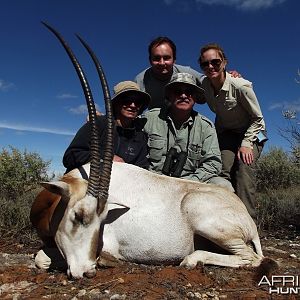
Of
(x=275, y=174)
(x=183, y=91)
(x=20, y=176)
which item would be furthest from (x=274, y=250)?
(x=275, y=174)

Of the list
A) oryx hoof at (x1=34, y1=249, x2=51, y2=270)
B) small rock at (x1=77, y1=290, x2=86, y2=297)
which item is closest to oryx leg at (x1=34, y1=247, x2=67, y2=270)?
oryx hoof at (x1=34, y1=249, x2=51, y2=270)

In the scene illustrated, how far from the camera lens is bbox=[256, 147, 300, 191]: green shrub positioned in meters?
14.4

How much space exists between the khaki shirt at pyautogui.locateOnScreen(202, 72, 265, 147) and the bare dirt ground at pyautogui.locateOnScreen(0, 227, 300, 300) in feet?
7.08

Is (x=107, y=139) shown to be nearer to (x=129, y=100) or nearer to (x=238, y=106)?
(x=129, y=100)

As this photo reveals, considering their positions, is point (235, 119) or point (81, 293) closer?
point (81, 293)

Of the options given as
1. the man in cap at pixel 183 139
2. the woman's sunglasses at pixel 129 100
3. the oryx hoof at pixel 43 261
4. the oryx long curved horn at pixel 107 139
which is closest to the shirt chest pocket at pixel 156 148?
the man in cap at pixel 183 139

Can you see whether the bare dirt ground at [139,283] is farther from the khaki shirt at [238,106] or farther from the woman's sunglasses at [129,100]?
the khaki shirt at [238,106]

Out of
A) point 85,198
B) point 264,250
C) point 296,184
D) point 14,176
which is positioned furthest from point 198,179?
point 296,184

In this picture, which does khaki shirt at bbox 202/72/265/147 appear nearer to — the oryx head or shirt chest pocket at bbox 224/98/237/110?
shirt chest pocket at bbox 224/98/237/110

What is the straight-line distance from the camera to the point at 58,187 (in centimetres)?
374

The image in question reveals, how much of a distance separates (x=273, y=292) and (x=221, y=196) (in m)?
1.28

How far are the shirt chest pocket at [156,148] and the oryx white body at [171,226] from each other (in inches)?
43.7

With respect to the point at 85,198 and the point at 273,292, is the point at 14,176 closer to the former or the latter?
the point at 85,198

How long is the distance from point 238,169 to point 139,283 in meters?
3.11
